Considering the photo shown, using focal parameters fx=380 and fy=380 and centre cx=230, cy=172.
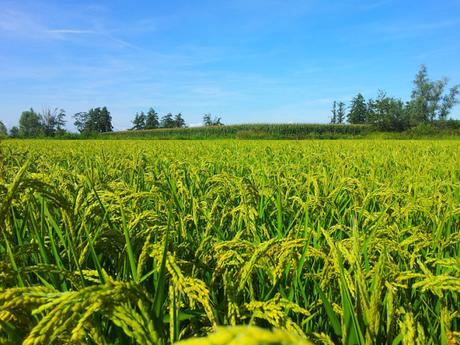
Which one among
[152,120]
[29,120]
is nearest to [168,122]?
[152,120]

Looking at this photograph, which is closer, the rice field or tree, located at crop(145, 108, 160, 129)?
the rice field

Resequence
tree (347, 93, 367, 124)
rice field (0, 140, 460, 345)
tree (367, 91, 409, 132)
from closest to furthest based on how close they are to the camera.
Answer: rice field (0, 140, 460, 345)
tree (367, 91, 409, 132)
tree (347, 93, 367, 124)

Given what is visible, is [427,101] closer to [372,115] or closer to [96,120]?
[372,115]

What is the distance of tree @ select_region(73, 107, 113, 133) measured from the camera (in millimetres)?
145375

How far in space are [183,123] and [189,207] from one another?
134492 millimetres

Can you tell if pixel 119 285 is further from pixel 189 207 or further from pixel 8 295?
pixel 189 207

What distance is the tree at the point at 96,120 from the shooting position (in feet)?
477

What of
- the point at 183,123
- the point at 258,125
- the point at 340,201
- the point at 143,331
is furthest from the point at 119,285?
the point at 183,123

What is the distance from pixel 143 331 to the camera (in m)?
0.78

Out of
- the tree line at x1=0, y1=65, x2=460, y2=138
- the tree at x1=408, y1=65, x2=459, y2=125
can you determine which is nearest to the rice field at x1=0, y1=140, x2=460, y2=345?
the tree line at x1=0, y1=65, x2=460, y2=138

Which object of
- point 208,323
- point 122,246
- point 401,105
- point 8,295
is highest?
point 401,105

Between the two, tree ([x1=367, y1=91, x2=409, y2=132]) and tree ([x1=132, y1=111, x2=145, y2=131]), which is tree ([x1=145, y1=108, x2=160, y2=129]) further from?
tree ([x1=367, y1=91, x2=409, y2=132])

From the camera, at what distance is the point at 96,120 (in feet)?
480

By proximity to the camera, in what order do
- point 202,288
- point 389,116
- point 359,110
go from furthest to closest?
1. point 359,110
2. point 389,116
3. point 202,288
